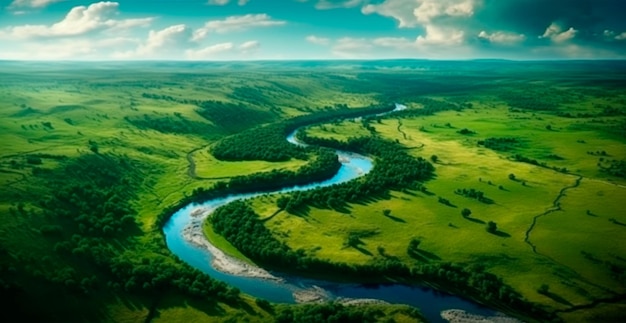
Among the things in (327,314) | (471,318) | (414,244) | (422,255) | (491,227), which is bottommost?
(471,318)

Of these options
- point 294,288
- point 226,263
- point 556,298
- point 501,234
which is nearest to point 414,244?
point 501,234

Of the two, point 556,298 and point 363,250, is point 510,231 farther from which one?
point 363,250

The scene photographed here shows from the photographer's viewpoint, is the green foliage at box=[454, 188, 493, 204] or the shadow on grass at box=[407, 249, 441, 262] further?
the green foliage at box=[454, 188, 493, 204]

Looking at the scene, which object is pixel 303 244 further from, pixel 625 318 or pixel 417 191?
pixel 625 318

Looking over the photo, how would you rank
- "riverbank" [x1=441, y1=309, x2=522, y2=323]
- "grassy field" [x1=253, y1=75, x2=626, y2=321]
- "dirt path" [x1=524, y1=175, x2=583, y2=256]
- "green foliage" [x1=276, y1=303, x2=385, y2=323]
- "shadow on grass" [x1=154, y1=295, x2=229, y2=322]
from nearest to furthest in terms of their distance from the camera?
"green foliage" [x1=276, y1=303, x2=385, y2=323]
"shadow on grass" [x1=154, y1=295, x2=229, y2=322]
"riverbank" [x1=441, y1=309, x2=522, y2=323]
"grassy field" [x1=253, y1=75, x2=626, y2=321]
"dirt path" [x1=524, y1=175, x2=583, y2=256]

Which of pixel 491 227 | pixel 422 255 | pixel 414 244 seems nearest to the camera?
pixel 422 255

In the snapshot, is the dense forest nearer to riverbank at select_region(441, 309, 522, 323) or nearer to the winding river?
the winding river

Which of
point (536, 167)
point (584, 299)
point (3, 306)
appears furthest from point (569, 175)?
point (3, 306)

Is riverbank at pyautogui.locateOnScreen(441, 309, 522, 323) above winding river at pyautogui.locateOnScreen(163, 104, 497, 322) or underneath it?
underneath

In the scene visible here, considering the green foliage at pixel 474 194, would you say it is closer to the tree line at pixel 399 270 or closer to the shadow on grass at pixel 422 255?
the shadow on grass at pixel 422 255

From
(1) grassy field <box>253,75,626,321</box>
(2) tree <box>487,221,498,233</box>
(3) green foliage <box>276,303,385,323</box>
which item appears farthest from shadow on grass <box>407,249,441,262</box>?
(3) green foliage <box>276,303,385,323</box>

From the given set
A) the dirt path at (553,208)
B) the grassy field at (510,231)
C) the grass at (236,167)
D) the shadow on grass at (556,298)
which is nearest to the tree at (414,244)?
the grassy field at (510,231)
